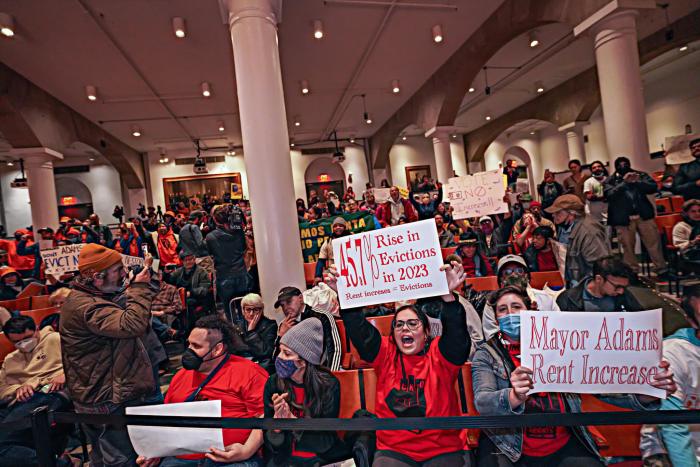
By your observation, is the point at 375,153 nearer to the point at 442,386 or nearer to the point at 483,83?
the point at 483,83

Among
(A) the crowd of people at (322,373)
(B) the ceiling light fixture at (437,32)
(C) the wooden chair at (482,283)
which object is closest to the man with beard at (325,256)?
(A) the crowd of people at (322,373)

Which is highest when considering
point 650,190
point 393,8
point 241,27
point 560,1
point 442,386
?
point 393,8

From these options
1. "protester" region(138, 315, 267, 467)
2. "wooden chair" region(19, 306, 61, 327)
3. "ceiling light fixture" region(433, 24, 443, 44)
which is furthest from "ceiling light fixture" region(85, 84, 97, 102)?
"protester" region(138, 315, 267, 467)

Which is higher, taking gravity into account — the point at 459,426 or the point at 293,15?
the point at 293,15

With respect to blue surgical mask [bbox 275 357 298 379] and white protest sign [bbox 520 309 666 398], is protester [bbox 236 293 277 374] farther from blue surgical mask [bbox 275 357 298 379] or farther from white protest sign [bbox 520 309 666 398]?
white protest sign [bbox 520 309 666 398]

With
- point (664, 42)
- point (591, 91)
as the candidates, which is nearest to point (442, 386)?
point (664, 42)

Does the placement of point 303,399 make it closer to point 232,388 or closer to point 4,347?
point 232,388

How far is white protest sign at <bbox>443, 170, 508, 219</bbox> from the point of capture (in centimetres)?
520

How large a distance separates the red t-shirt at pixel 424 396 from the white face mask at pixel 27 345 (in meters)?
2.89

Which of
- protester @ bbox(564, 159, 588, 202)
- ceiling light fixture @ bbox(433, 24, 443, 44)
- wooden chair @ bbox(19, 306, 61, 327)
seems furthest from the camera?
ceiling light fixture @ bbox(433, 24, 443, 44)

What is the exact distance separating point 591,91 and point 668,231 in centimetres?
884

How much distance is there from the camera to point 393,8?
24.2 ft

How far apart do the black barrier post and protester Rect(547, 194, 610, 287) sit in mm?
4057

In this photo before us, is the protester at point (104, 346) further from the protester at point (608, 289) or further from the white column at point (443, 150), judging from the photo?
the white column at point (443, 150)
